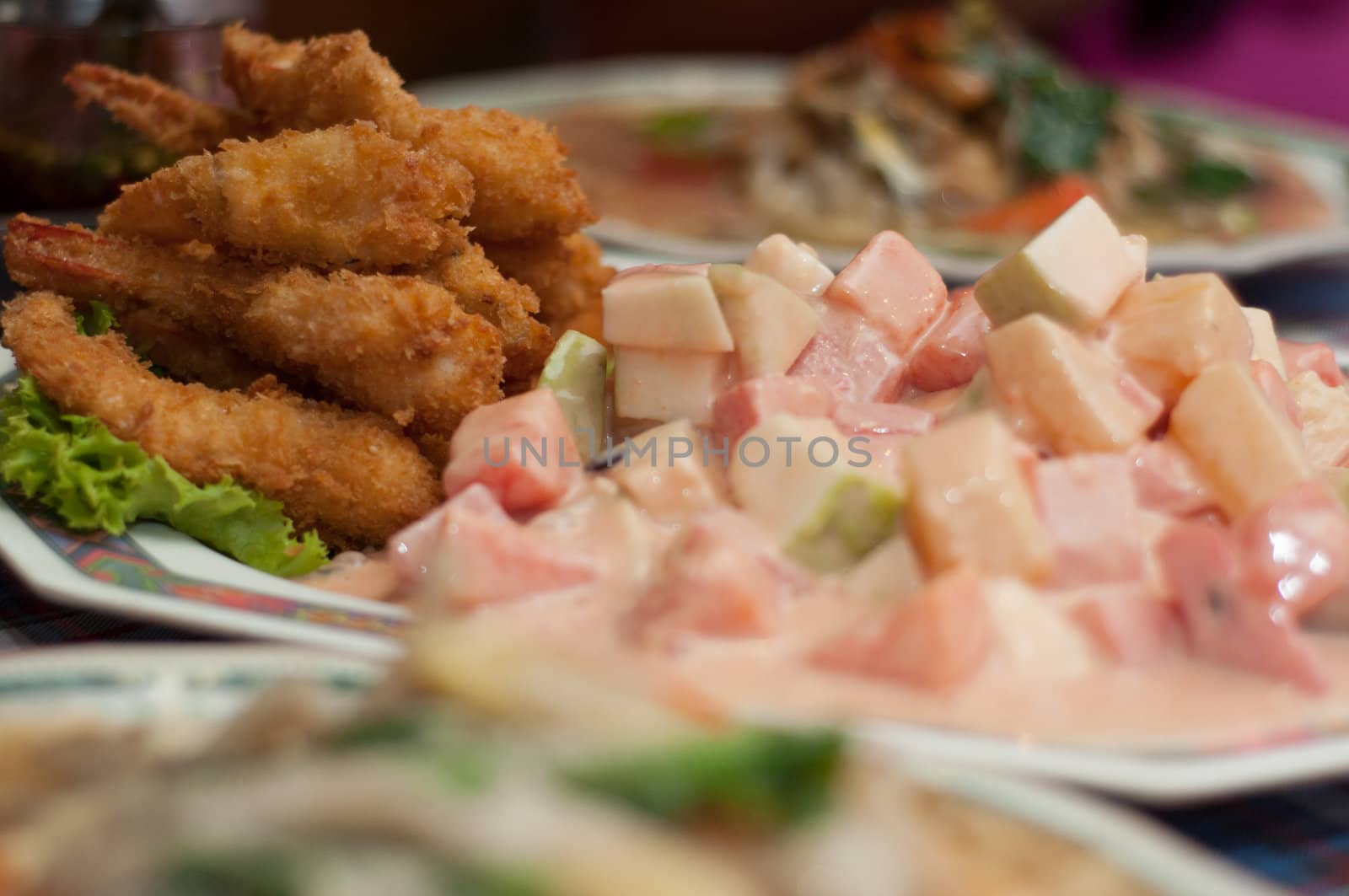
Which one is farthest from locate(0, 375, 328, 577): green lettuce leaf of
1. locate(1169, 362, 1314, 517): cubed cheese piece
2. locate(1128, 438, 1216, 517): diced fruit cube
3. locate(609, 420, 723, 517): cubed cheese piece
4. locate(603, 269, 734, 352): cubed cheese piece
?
locate(1169, 362, 1314, 517): cubed cheese piece

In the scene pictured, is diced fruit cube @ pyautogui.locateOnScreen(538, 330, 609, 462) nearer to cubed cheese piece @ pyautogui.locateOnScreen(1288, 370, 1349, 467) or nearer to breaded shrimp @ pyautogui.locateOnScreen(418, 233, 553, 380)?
breaded shrimp @ pyautogui.locateOnScreen(418, 233, 553, 380)

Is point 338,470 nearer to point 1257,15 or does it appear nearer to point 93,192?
point 93,192

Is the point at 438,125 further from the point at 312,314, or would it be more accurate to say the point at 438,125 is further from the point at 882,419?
the point at 882,419

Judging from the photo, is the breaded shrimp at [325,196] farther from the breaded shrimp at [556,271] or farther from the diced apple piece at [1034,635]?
the diced apple piece at [1034,635]

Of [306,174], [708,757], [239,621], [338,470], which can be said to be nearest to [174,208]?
[306,174]

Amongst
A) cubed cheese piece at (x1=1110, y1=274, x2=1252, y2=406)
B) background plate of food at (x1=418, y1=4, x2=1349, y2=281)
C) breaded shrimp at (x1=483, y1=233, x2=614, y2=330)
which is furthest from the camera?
background plate of food at (x1=418, y1=4, x2=1349, y2=281)

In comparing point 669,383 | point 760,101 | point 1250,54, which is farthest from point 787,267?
point 1250,54
